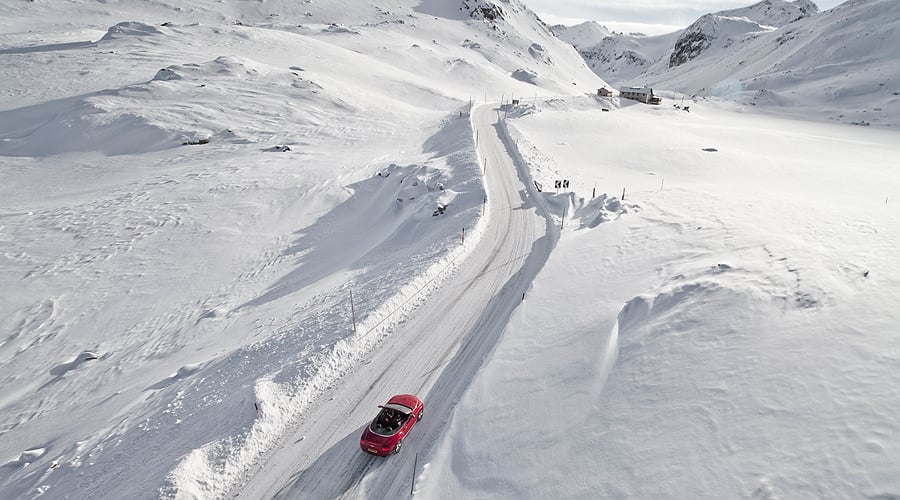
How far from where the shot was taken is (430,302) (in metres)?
21.7

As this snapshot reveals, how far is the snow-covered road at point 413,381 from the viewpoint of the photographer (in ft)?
42.7

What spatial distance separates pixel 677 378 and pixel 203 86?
71218mm

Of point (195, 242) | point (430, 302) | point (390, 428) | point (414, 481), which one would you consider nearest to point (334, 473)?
point (390, 428)

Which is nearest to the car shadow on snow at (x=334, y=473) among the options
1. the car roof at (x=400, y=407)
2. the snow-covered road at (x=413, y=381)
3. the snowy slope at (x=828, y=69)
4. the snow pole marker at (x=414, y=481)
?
the snow-covered road at (x=413, y=381)

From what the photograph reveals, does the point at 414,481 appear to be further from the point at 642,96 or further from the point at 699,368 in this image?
the point at 642,96

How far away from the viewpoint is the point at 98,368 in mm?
21266

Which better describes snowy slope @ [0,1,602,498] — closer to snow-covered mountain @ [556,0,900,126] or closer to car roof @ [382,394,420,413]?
car roof @ [382,394,420,413]

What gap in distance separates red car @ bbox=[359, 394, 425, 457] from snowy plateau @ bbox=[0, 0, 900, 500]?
53cm

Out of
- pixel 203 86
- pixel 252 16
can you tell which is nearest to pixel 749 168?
pixel 203 86

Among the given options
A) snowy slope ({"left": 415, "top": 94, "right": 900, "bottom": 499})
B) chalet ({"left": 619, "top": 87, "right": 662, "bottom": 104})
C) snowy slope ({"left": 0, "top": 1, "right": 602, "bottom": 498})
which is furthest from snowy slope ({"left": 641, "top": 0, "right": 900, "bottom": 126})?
snowy slope ({"left": 415, "top": 94, "right": 900, "bottom": 499})

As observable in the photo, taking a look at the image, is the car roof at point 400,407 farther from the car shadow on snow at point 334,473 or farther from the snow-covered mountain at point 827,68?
the snow-covered mountain at point 827,68

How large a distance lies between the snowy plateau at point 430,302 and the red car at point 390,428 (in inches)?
20.9

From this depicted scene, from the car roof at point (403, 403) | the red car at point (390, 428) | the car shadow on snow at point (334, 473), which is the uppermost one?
the car roof at point (403, 403)

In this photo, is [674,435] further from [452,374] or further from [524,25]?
[524,25]
